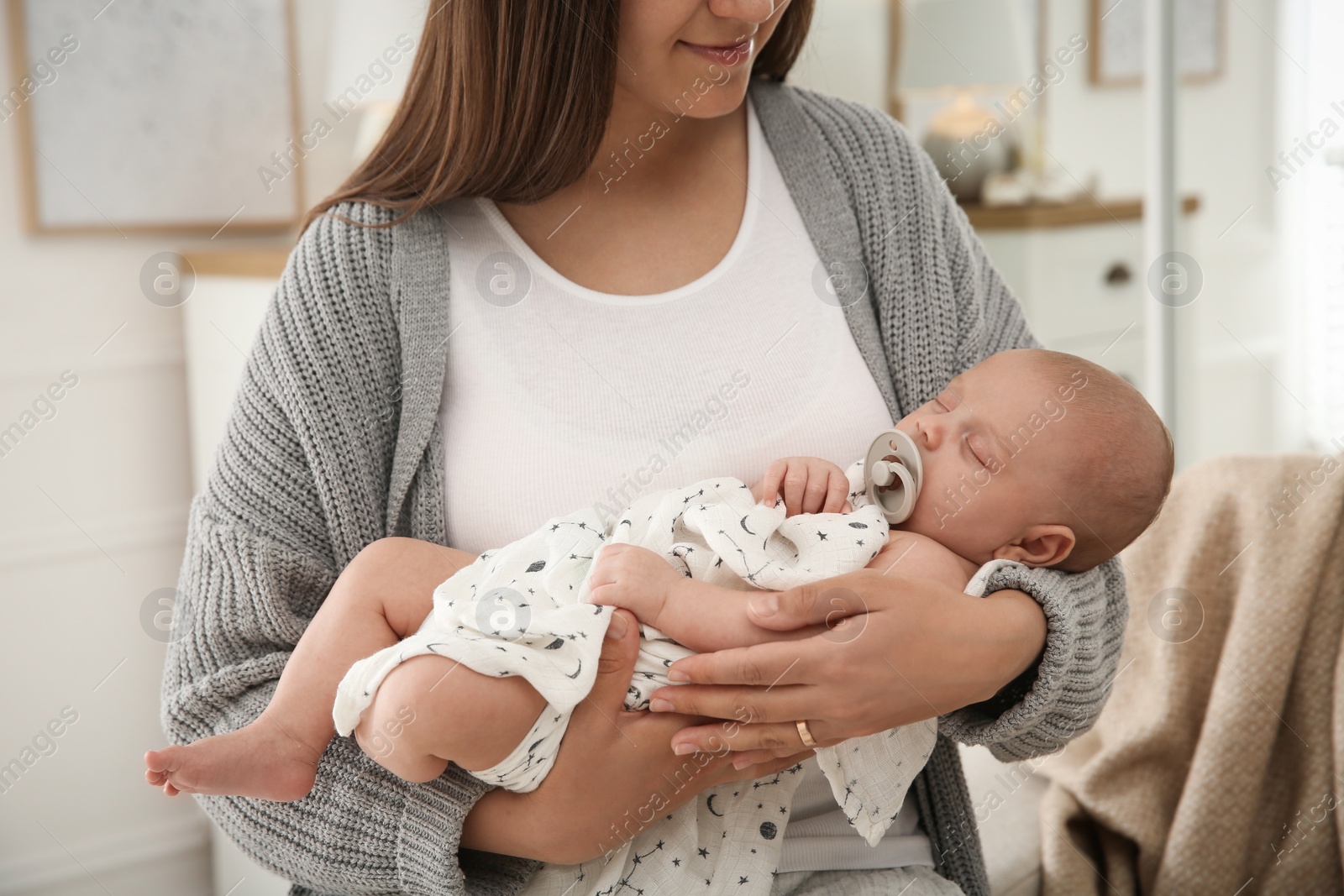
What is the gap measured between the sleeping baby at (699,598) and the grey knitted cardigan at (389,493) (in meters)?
0.06

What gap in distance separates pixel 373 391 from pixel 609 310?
0.85 feet

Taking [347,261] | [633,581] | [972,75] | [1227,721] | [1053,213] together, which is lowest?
[1227,721]

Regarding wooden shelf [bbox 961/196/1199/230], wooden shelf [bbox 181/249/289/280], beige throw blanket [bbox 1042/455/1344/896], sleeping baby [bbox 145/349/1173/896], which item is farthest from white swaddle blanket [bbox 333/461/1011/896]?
wooden shelf [bbox 961/196/1199/230]

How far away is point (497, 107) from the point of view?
45.1 inches

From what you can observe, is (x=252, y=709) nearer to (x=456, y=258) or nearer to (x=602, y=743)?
(x=602, y=743)

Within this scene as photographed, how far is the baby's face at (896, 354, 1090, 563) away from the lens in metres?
1.11

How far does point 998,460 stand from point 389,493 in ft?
2.05

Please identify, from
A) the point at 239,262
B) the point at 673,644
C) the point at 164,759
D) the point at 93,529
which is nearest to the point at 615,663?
the point at 673,644

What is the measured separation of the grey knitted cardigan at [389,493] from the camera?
1.01m

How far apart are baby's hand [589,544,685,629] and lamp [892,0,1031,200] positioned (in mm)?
2453

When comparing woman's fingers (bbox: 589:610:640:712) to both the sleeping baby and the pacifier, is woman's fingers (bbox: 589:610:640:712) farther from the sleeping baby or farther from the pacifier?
the pacifier

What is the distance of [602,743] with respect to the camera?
0.94 metres

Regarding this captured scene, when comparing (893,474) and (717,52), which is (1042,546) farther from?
(717,52)

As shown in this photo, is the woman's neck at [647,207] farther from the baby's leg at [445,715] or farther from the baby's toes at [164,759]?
the baby's toes at [164,759]
